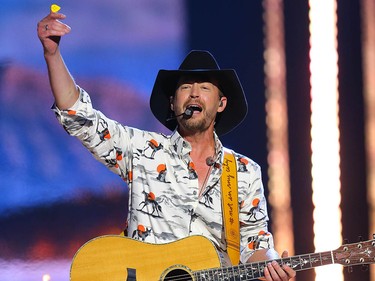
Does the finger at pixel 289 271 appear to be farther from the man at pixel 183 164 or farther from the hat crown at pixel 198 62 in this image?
the hat crown at pixel 198 62

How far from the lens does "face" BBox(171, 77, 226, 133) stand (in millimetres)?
3945

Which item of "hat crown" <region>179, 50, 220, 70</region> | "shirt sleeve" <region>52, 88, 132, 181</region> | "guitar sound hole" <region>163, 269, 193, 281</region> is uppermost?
"hat crown" <region>179, 50, 220, 70</region>

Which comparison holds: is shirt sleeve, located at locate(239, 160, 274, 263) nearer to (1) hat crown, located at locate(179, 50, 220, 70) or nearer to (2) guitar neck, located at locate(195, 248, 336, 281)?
(2) guitar neck, located at locate(195, 248, 336, 281)

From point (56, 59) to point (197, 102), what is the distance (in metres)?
0.82

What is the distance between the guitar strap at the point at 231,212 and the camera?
3.91 metres

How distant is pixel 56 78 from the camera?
3.41 meters

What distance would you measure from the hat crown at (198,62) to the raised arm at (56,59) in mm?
726

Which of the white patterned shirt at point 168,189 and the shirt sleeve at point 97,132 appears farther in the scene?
the white patterned shirt at point 168,189

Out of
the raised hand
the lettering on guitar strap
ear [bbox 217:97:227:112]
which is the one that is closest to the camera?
the raised hand

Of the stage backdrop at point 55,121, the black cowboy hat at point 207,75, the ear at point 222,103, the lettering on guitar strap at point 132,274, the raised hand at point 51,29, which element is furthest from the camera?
the stage backdrop at point 55,121

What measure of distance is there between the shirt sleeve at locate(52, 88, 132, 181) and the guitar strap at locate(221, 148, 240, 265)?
47 centimetres

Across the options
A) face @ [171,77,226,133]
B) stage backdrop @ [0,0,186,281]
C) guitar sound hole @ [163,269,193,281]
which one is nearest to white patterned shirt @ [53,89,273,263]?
face @ [171,77,226,133]

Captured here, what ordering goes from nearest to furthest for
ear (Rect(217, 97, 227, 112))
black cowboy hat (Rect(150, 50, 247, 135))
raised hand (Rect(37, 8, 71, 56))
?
raised hand (Rect(37, 8, 71, 56)), black cowboy hat (Rect(150, 50, 247, 135)), ear (Rect(217, 97, 227, 112))

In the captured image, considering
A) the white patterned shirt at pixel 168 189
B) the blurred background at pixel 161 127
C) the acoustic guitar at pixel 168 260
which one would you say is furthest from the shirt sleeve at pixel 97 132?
the blurred background at pixel 161 127
